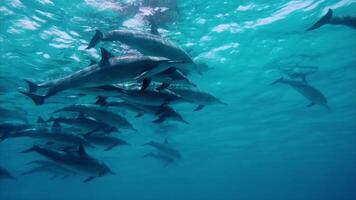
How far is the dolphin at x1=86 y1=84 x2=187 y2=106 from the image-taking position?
6.57 metres

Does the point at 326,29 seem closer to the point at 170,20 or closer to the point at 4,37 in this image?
the point at 170,20

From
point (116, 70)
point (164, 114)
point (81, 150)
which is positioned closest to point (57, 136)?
point (81, 150)

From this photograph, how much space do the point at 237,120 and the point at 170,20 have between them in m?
21.5

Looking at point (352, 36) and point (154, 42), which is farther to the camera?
point (352, 36)

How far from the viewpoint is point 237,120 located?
3234 centimetres

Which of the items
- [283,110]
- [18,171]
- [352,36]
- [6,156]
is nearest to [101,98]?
[352,36]

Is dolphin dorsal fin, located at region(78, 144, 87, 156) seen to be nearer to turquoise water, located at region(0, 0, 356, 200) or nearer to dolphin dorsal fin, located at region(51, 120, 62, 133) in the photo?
dolphin dorsal fin, located at region(51, 120, 62, 133)

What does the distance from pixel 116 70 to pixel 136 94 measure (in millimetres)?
1220

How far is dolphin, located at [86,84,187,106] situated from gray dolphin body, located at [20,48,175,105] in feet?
1.97

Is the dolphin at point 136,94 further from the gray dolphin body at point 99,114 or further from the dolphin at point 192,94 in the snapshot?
the gray dolphin body at point 99,114

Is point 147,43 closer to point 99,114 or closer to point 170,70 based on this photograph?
point 170,70

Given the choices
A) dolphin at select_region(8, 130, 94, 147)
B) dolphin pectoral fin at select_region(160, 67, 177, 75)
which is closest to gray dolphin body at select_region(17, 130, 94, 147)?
dolphin at select_region(8, 130, 94, 147)

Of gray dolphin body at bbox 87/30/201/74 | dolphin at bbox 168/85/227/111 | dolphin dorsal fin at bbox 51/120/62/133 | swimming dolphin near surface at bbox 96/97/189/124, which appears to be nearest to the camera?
gray dolphin body at bbox 87/30/201/74

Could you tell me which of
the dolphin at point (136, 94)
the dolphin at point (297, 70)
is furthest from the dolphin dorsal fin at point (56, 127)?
the dolphin at point (297, 70)
